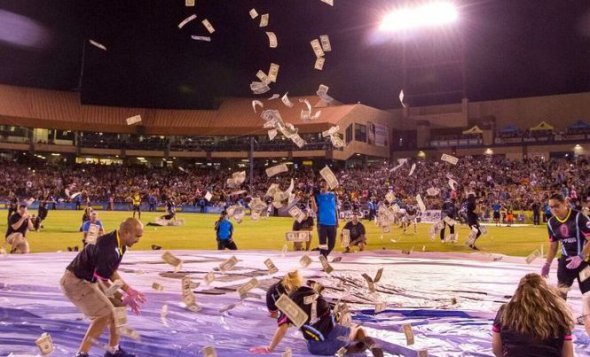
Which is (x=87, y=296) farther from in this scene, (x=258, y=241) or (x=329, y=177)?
(x=258, y=241)

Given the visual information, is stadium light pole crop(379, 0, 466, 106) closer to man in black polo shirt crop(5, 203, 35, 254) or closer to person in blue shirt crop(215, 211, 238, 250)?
person in blue shirt crop(215, 211, 238, 250)

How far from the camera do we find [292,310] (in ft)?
17.4

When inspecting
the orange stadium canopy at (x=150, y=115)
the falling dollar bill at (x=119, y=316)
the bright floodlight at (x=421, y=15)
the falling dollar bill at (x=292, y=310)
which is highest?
the bright floodlight at (x=421, y=15)

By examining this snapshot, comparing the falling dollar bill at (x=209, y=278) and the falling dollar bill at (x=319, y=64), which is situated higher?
the falling dollar bill at (x=319, y=64)

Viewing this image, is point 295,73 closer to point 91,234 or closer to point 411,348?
point 91,234

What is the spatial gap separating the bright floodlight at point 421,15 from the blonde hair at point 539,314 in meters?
36.5

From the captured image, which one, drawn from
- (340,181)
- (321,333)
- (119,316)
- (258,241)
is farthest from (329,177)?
(340,181)

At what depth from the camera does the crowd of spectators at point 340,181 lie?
137 ft

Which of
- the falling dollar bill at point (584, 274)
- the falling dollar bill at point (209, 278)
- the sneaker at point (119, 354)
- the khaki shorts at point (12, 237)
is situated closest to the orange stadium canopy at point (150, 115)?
the khaki shorts at point (12, 237)

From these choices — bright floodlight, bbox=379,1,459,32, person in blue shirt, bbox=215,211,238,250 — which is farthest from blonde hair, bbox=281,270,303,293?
bright floodlight, bbox=379,1,459,32

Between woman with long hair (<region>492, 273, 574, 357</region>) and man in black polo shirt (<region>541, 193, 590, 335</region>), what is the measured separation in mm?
3729

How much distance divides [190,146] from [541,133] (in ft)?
142

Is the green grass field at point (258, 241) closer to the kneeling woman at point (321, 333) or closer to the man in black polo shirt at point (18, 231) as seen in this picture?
the man in black polo shirt at point (18, 231)

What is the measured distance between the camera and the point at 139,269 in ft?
35.2
